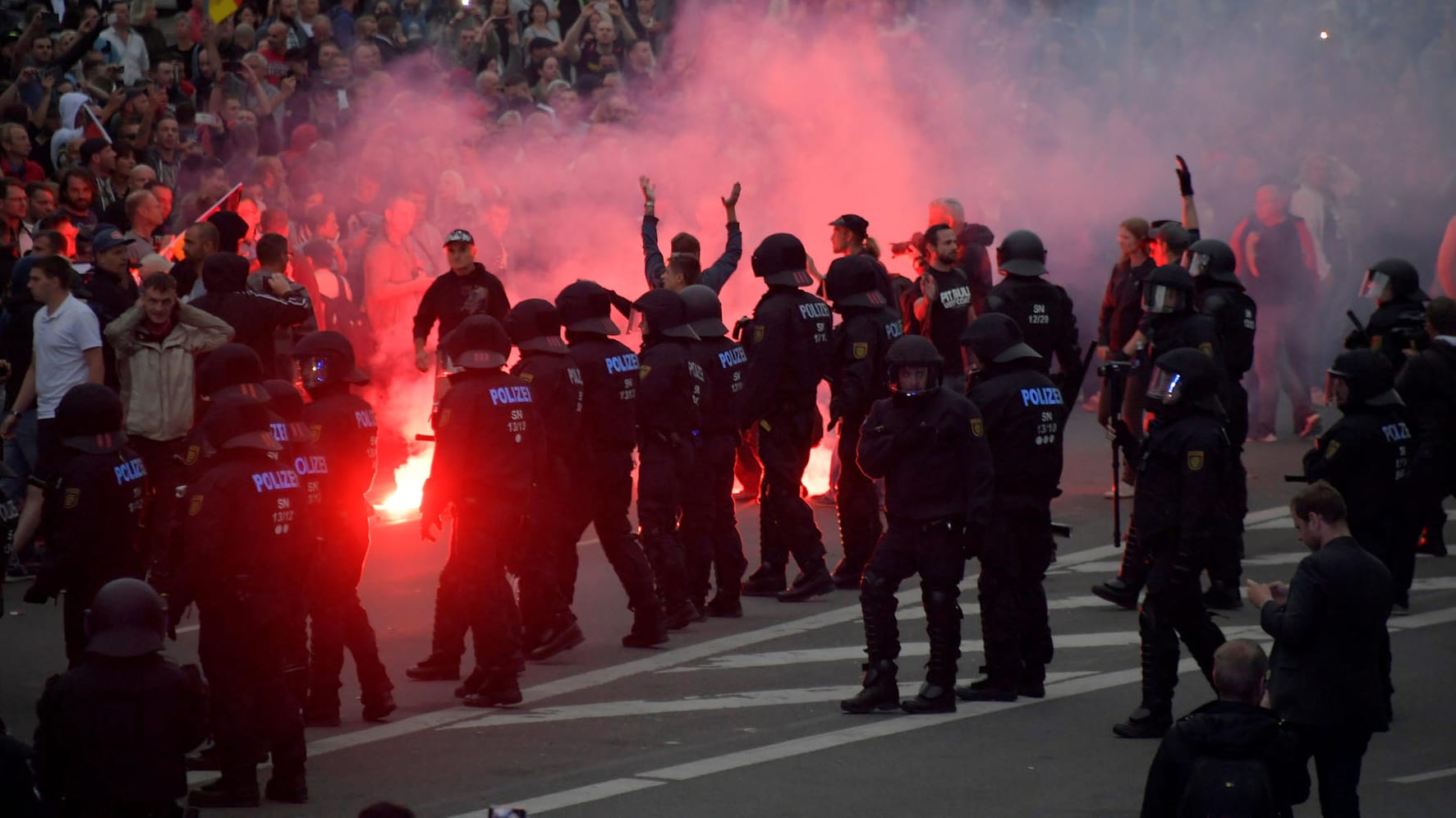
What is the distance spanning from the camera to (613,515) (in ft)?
35.6

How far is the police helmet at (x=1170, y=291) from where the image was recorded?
11.6m

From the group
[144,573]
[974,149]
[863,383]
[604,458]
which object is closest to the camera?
[144,573]

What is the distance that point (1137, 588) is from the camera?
37.6 feet

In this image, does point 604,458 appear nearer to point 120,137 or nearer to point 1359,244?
point 120,137

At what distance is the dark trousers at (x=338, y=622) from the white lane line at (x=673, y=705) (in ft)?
1.61

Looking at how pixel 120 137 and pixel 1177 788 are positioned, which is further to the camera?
pixel 120 137

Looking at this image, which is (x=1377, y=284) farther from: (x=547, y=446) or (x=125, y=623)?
(x=125, y=623)

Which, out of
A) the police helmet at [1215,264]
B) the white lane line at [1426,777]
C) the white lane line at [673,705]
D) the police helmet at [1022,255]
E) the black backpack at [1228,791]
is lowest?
the white lane line at [1426,777]

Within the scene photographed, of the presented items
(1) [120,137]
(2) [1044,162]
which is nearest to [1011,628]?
(1) [120,137]

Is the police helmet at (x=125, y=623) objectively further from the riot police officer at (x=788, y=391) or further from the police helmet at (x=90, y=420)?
the riot police officer at (x=788, y=391)

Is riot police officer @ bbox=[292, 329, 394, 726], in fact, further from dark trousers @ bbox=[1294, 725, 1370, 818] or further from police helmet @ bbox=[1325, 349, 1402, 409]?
police helmet @ bbox=[1325, 349, 1402, 409]

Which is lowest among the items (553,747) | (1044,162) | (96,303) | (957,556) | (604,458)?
(553,747)

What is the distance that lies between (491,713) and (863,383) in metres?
3.48

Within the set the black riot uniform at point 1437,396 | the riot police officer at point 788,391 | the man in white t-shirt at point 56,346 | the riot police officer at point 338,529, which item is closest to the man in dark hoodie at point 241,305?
the man in white t-shirt at point 56,346
